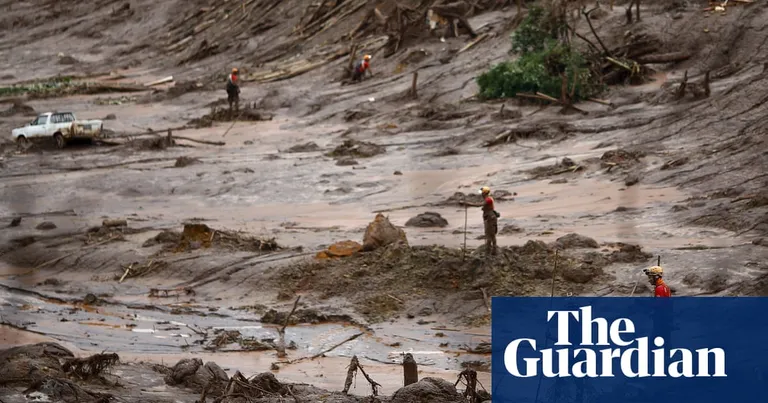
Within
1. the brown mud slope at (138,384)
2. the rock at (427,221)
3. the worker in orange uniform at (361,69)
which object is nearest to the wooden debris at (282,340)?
the brown mud slope at (138,384)

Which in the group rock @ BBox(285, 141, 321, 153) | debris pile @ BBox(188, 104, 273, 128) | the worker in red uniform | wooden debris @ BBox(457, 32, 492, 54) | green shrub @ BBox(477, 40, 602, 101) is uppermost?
wooden debris @ BBox(457, 32, 492, 54)

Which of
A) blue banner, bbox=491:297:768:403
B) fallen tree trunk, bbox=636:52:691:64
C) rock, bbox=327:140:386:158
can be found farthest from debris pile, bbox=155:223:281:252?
fallen tree trunk, bbox=636:52:691:64

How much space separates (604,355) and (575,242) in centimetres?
1207

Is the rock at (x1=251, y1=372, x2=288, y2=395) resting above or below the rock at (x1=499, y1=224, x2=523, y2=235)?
below

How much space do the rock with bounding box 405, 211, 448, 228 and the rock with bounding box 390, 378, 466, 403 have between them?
42.0 feet

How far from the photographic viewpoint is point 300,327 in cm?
2155

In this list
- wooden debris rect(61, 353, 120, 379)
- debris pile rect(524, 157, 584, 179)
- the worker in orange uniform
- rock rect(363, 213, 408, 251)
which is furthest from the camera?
the worker in orange uniform

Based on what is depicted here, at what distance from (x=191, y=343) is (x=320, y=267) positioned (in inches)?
163

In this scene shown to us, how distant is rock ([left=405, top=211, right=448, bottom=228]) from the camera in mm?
26938

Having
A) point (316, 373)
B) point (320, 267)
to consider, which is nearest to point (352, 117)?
point (320, 267)

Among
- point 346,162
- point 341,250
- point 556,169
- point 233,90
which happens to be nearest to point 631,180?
point 556,169

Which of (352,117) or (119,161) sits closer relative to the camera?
(119,161)

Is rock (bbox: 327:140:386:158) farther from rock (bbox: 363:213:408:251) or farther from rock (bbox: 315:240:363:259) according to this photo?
rock (bbox: 363:213:408:251)

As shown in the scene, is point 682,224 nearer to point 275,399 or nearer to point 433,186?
point 433,186
